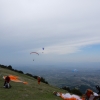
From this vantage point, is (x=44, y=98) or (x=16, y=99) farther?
(x=44, y=98)

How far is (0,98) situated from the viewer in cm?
2373

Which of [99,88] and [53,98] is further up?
[99,88]

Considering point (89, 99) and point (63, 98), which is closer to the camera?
point (89, 99)

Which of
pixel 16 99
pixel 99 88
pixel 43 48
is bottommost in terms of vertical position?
pixel 16 99

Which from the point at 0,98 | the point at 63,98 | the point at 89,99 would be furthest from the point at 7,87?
the point at 89,99

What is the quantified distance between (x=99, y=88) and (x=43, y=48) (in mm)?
23135

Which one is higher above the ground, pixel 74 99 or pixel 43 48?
pixel 43 48

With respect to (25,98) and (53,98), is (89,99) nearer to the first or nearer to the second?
(53,98)

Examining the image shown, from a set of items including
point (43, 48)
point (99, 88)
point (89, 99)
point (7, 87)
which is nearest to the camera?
point (89, 99)

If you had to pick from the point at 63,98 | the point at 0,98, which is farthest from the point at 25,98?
the point at 63,98

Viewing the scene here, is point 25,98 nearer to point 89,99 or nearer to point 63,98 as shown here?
point 63,98

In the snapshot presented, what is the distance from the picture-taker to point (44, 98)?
25.8m

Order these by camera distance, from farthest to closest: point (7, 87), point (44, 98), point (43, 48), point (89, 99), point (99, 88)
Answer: point (43, 48) → point (7, 87) → point (44, 98) → point (99, 88) → point (89, 99)

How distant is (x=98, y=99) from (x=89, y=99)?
113cm
